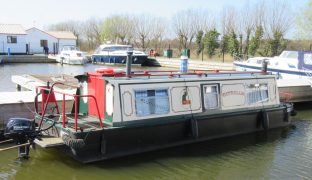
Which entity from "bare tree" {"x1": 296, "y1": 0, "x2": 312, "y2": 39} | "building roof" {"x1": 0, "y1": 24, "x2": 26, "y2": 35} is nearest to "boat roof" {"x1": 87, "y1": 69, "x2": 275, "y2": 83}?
"bare tree" {"x1": 296, "y1": 0, "x2": 312, "y2": 39}

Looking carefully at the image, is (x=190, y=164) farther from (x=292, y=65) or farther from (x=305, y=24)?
(x=305, y=24)

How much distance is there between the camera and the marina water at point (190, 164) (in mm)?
9727

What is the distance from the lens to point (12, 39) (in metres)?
53.3

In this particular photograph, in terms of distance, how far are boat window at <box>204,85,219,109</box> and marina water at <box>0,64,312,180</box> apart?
3.73 ft

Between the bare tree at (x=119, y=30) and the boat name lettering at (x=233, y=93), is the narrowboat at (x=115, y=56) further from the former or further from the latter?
the boat name lettering at (x=233, y=93)

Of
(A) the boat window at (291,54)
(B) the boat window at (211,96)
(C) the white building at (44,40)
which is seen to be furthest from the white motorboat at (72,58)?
(B) the boat window at (211,96)

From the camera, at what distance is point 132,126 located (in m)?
10.5

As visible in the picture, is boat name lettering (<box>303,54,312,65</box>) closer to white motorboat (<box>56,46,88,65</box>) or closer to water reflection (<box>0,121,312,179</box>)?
water reflection (<box>0,121,312,179</box>)

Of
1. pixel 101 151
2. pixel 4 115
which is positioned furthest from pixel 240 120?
pixel 4 115

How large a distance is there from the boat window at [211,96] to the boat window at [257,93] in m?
1.56

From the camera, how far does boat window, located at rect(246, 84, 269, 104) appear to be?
13812 millimetres

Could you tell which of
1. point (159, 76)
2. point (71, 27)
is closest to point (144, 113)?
point (159, 76)

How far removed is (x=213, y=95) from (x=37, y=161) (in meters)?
5.71

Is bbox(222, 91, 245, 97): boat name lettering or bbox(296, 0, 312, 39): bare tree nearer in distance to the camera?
bbox(222, 91, 245, 97): boat name lettering
